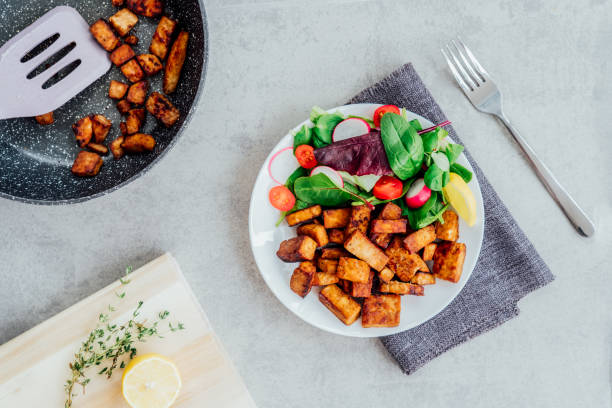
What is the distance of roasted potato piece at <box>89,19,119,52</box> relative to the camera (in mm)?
1397

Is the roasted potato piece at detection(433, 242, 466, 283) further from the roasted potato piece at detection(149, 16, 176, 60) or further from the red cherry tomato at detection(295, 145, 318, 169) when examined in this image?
the roasted potato piece at detection(149, 16, 176, 60)

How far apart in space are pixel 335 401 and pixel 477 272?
62 cm

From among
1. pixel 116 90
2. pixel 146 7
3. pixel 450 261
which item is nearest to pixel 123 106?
pixel 116 90

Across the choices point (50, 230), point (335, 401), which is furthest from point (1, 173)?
point (335, 401)

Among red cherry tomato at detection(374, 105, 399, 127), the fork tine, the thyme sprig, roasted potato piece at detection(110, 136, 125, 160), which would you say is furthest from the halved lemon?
the fork tine

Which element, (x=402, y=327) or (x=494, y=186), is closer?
(x=402, y=327)

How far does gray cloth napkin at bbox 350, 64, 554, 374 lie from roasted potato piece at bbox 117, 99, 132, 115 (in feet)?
2.22

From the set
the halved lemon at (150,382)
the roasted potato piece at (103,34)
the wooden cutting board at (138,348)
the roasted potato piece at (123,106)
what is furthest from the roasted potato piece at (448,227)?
the roasted potato piece at (103,34)

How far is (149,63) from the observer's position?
4.72 feet

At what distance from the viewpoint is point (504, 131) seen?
1623 millimetres

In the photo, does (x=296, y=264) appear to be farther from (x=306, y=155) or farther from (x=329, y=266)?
(x=306, y=155)

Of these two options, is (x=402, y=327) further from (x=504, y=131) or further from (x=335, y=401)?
(x=504, y=131)

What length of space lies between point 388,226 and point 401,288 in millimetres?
183

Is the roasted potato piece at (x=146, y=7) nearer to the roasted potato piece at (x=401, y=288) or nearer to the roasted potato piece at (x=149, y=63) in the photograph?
the roasted potato piece at (x=149, y=63)
